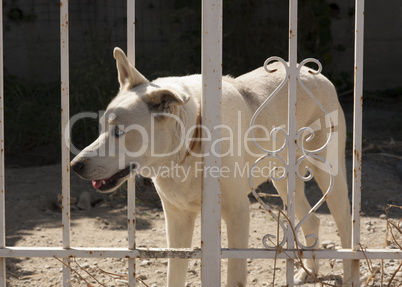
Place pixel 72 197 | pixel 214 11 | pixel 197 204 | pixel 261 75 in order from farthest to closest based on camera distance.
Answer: pixel 72 197 < pixel 261 75 < pixel 197 204 < pixel 214 11

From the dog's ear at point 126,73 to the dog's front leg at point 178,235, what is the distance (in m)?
0.76

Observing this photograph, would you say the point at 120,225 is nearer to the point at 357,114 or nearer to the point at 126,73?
the point at 126,73

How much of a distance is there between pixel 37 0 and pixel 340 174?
5.85 m

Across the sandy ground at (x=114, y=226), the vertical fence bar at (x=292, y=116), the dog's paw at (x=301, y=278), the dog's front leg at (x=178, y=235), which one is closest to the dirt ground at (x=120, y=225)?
the sandy ground at (x=114, y=226)

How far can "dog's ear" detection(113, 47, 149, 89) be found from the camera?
286 cm

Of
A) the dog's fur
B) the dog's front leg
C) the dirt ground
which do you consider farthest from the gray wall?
the dog's front leg

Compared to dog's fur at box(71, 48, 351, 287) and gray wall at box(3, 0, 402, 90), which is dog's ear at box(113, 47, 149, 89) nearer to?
dog's fur at box(71, 48, 351, 287)

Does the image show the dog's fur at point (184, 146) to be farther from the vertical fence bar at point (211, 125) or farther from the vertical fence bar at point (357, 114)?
the vertical fence bar at point (357, 114)

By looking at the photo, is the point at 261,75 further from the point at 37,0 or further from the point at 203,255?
the point at 37,0

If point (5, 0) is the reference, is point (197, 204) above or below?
below

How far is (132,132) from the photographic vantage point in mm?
2832

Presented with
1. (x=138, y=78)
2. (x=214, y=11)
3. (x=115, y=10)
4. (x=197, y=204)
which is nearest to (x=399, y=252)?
(x=197, y=204)

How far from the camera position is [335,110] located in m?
3.91

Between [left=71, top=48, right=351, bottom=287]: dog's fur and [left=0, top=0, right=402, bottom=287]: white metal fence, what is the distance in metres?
0.23
